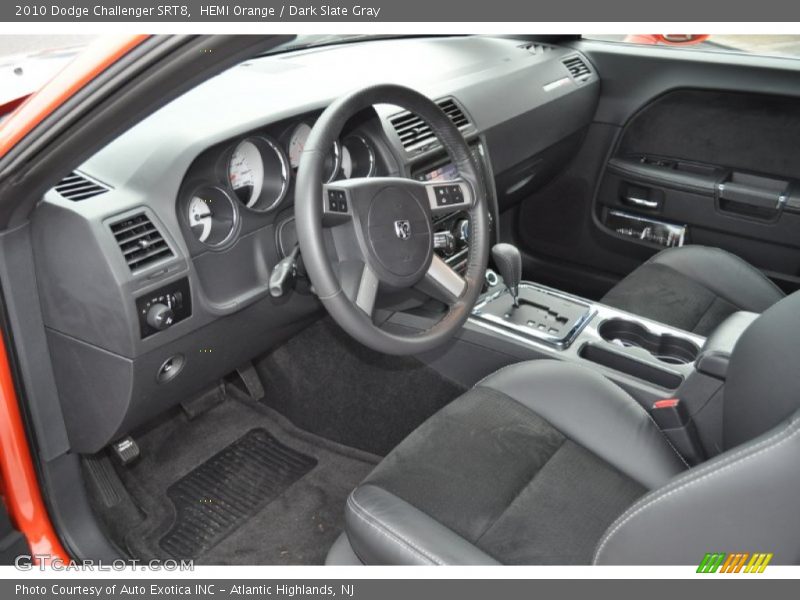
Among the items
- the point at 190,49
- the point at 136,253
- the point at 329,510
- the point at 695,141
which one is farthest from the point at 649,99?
the point at 190,49

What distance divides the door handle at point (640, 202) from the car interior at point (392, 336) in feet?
0.48

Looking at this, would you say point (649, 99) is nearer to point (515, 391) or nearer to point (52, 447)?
point (515, 391)

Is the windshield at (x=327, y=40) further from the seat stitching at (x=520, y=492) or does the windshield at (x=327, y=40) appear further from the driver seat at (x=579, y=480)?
the seat stitching at (x=520, y=492)

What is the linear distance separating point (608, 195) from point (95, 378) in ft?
7.04

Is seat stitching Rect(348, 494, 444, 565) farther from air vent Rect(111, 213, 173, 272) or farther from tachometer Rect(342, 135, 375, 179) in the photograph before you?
tachometer Rect(342, 135, 375, 179)

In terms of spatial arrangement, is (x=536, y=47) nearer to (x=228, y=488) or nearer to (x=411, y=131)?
(x=411, y=131)

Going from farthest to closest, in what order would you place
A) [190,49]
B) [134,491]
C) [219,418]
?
[219,418] < [134,491] < [190,49]

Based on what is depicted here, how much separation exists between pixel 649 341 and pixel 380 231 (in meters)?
0.87

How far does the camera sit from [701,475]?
993 mm

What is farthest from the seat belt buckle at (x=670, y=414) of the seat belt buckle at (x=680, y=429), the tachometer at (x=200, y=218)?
the tachometer at (x=200, y=218)

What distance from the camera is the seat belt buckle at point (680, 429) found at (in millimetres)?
1615

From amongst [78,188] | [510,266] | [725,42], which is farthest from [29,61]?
[725,42]

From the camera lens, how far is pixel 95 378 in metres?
1.60

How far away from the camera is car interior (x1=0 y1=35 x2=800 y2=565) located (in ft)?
4.55
